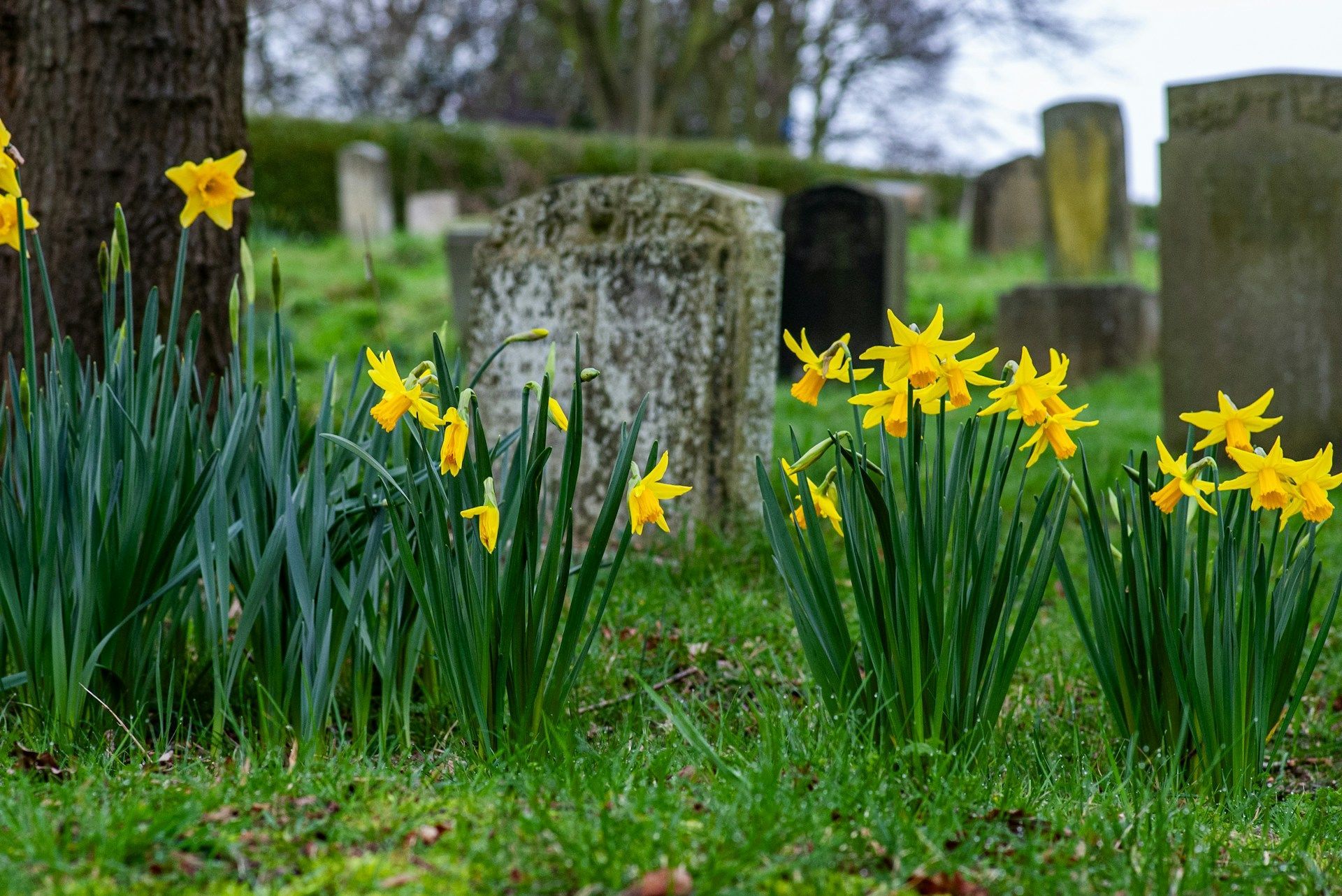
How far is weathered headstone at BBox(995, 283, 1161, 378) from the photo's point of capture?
8.95 metres

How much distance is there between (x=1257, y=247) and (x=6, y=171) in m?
5.17

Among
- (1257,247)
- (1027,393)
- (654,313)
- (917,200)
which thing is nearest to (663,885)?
(1027,393)

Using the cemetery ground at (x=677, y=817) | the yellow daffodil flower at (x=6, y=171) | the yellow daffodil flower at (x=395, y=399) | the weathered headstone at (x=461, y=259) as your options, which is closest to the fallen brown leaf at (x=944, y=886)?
the cemetery ground at (x=677, y=817)

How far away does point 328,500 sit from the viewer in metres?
2.30

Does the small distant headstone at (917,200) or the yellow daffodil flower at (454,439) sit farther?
the small distant headstone at (917,200)

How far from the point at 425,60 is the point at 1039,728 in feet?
81.5

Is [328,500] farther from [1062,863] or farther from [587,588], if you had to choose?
[1062,863]

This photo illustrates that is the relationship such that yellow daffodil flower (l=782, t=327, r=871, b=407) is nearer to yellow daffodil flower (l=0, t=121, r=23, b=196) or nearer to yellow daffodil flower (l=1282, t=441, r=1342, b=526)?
yellow daffodil flower (l=1282, t=441, r=1342, b=526)

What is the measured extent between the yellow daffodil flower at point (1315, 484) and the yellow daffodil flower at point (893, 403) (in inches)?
23.8

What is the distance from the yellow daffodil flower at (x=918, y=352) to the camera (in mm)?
1922

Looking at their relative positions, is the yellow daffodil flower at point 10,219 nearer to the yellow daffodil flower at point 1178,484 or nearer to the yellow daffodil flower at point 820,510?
the yellow daffodil flower at point 820,510

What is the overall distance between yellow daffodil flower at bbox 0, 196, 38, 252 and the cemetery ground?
896 millimetres

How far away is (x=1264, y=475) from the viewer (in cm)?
194

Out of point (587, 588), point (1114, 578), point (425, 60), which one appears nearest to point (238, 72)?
point (587, 588)
